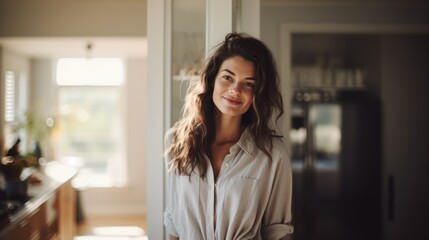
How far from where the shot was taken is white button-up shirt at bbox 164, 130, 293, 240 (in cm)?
136

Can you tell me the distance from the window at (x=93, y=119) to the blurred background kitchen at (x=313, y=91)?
0.20 metres

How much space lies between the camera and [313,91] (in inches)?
165

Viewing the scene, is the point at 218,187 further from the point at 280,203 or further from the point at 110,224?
the point at 110,224

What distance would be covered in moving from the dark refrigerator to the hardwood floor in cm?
209

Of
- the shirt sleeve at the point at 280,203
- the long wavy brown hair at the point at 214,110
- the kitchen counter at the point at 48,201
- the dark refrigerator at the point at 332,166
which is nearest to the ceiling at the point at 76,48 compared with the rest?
the kitchen counter at the point at 48,201

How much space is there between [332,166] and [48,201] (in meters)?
2.66

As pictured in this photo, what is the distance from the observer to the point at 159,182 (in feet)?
Answer: 6.34

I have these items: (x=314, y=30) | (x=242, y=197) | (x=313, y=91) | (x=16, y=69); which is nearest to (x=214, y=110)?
(x=242, y=197)

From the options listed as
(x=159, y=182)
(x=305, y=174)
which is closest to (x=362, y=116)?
(x=305, y=174)

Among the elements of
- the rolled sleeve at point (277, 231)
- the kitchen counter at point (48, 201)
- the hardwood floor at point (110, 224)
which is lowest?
the hardwood floor at point (110, 224)

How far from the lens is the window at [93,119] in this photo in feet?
19.7

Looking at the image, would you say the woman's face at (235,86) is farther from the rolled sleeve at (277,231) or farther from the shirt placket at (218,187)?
the rolled sleeve at (277,231)

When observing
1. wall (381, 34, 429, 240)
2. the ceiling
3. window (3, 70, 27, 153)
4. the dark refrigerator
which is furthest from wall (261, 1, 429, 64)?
window (3, 70, 27, 153)

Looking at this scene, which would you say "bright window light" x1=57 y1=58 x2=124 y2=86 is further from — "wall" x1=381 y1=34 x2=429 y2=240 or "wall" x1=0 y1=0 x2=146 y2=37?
"wall" x1=381 y1=34 x2=429 y2=240
